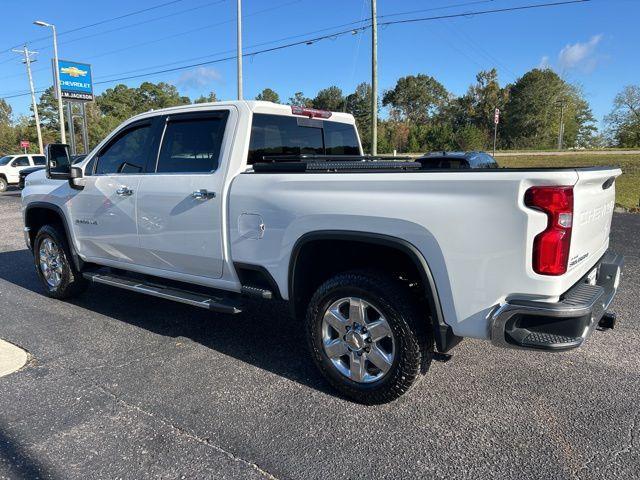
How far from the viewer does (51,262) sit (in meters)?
5.57

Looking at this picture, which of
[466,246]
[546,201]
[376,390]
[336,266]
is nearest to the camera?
[546,201]

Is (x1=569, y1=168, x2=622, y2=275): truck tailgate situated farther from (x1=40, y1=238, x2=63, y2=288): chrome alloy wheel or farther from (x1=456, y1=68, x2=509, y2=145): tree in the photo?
(x1=456, y1=68, x2=509, y2=145): tree

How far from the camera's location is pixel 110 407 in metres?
3.21

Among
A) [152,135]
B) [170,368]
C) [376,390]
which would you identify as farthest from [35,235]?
[376,390]

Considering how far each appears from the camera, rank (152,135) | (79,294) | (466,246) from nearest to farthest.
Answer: (466,246), (152,135), (79,294)

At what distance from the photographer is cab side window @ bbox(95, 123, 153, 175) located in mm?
4500

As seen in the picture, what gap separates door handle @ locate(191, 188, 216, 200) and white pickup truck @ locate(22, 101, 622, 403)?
1 centimetres

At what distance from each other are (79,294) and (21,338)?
1139 millimetres

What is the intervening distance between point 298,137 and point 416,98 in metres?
83.8

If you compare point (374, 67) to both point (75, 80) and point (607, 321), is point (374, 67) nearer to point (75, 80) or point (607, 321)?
point (607, 321)

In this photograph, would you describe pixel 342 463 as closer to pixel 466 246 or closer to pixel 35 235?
pixel 466 246

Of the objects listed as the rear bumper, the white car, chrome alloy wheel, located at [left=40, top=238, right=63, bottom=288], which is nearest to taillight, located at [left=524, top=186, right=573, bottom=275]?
the rear bumper

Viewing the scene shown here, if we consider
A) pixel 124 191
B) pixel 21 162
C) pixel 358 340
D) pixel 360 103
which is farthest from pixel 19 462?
pixel 360 103

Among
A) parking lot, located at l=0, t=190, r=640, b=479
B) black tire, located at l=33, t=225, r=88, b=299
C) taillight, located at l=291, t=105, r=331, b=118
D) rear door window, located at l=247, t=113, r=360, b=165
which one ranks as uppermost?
taillight, located at l=291, t=105, r=331, b=118
